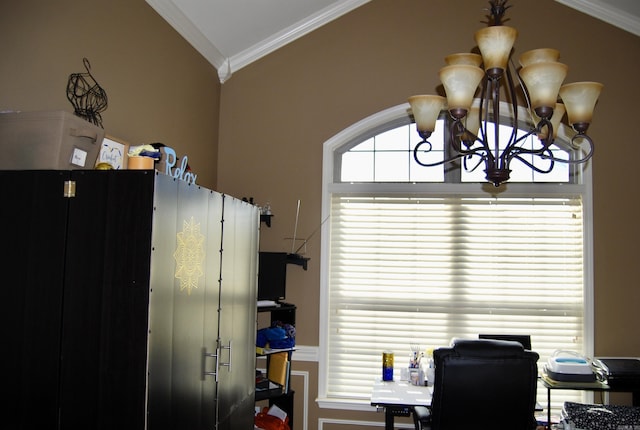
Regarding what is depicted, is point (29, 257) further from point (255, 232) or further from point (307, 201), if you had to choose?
point (307, 201)

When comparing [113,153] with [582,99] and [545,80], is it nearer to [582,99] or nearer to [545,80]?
[545,80]

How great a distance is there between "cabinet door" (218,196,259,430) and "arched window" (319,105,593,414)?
1012 mm

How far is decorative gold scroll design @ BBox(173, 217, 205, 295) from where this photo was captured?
7.73 ft

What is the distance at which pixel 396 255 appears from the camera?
456 centimetres

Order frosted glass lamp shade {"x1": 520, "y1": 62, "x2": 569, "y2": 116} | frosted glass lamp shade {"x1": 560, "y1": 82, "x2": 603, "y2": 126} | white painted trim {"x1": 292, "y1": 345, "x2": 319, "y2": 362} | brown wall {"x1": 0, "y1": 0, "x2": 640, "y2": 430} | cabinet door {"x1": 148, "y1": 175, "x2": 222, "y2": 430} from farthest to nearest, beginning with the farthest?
white painted trim {"x1": 292, "y1": 345, "x2": 319, "y2": 362} → brown wall {"x1": 0, "y1": 0, "x2": 640, "y2": 430} → frosted glass lamp shade {"x1": 560, "y1": 82, "x2": 603, "y2": 126} → frosted glass lamp shade {"x1": 520, "y1": 62, "x2": 569, "y2": 116} → cabinet door {"x1": 148, "y1": 175, "x2": 222, "y2": 430}

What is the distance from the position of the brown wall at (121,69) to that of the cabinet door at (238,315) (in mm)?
807

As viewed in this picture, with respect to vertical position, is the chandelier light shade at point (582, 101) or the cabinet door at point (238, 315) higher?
the chandelier light shade at point (582, 101)

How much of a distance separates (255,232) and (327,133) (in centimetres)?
127

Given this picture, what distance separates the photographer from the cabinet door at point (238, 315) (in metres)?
3.00

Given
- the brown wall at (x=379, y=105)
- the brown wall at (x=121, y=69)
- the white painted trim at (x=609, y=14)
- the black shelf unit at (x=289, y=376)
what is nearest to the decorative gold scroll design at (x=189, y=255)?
the brown wall at (x=121, y=69)

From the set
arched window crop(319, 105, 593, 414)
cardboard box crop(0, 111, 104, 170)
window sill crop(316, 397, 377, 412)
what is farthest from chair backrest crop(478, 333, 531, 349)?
Answer: cardboard box crop(0, 111, 104, 170)

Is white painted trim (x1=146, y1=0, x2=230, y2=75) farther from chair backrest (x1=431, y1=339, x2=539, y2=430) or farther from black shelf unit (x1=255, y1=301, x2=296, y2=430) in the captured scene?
chair backrest (x1=431, y1=339, x2=539, y2=430)

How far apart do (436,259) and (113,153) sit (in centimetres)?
277

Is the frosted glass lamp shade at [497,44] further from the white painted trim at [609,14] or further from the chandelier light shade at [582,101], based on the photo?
the white painted trim at [609,14]
